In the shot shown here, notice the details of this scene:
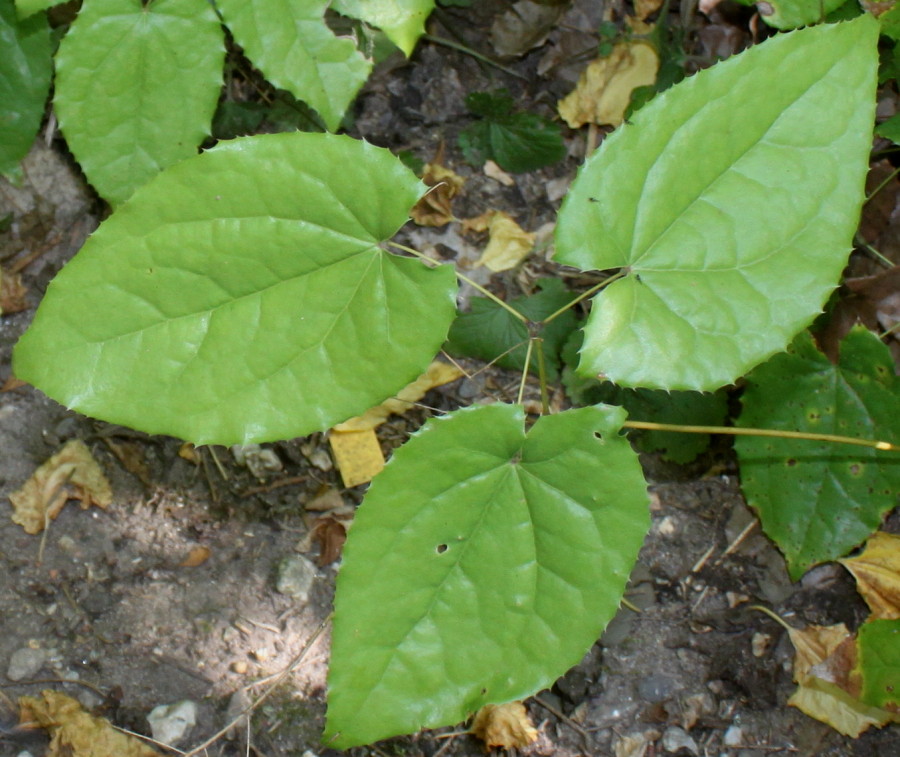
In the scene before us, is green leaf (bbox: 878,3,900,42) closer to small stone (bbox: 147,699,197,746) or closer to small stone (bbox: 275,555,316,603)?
small stone (bbox: 275,555,316,603)

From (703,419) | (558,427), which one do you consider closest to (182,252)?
(558,427)

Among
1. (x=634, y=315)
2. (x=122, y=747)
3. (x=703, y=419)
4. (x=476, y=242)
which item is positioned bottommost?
(x=122, y=747)

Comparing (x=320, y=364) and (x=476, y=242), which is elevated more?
(x=320, y=364)

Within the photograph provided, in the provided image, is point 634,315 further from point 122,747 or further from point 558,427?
point 122,747

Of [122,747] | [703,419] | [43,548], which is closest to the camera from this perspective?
[122,747]

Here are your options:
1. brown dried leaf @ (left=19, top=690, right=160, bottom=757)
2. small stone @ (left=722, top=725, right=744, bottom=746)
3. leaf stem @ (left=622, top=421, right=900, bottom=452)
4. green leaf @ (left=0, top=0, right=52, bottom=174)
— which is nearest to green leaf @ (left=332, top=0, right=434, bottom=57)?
green leaf @ (left=0, top=0, right=52, bottom=174)
